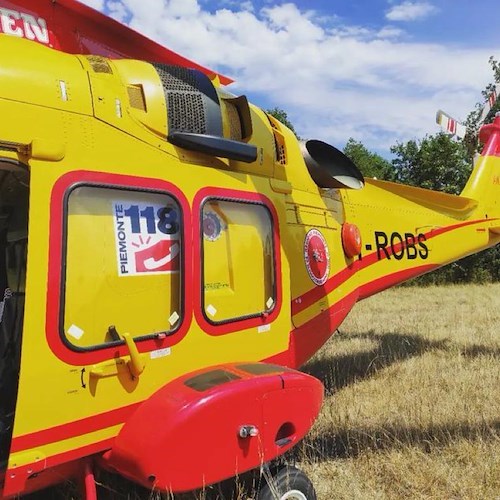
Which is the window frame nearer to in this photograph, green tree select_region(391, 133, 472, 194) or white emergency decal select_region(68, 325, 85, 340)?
white emergency decal select_region(68, 325, 85, 340)

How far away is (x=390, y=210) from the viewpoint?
579 centimetres

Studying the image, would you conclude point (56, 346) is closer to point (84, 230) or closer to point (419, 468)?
point (84, 230)

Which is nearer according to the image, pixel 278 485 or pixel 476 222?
pixel 278 485

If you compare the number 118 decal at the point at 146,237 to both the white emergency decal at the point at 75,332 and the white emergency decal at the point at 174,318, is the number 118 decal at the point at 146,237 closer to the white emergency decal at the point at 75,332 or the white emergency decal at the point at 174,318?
the white emergency decal at the point at 174,318

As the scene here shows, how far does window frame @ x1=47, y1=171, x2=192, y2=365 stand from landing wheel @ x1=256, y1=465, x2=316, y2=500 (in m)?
0.96

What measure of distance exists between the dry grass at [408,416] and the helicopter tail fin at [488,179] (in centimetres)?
181

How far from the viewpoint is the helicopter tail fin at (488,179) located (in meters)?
7.18

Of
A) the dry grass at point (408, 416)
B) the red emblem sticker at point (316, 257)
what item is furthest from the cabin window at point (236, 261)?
the dry grass at point (408, 416)

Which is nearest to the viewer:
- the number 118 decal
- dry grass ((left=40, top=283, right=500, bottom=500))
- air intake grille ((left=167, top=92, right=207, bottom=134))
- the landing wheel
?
the number 118 decal

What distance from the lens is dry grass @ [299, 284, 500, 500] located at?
3834 millimetres

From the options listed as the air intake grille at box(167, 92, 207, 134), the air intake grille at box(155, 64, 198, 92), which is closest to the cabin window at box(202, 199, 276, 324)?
the air intake grille at box(167, 92, 207, 134)

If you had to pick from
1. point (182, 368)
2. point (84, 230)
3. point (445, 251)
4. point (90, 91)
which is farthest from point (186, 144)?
point (445, 251)

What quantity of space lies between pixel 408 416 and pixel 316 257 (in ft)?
5.46

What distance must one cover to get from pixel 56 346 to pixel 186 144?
1.39 m
